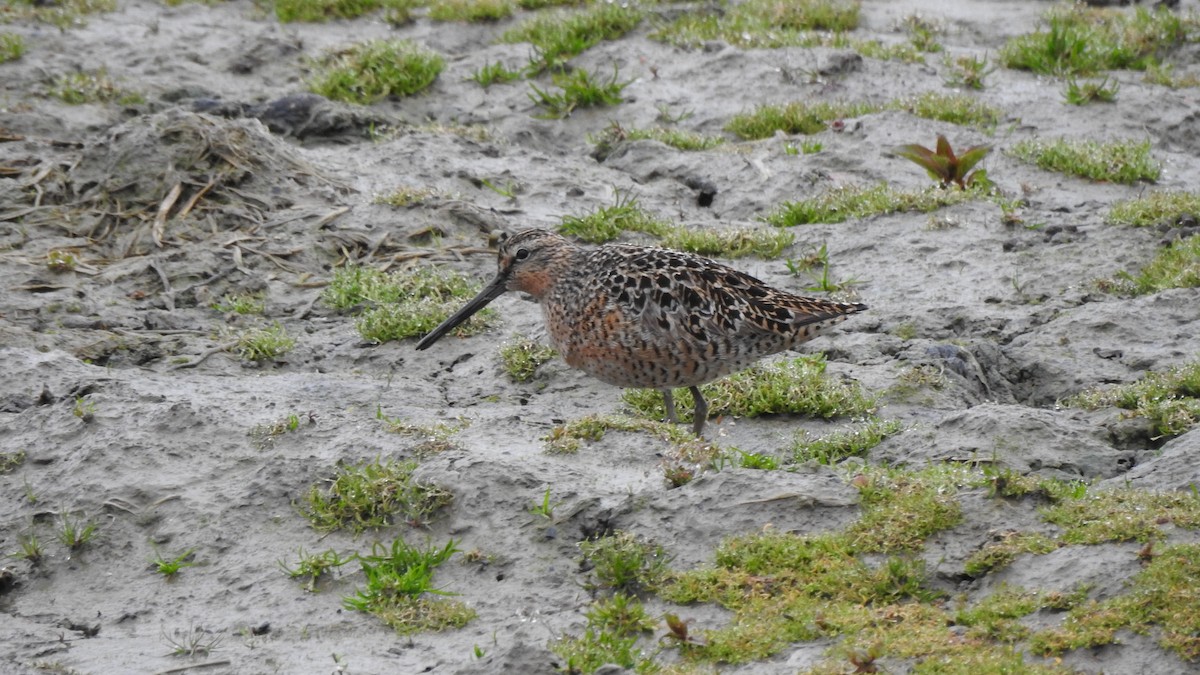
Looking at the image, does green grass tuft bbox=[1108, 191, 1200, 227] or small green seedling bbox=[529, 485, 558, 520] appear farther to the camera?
green grass tuft bbox=[1108, 191, 1200, 227]

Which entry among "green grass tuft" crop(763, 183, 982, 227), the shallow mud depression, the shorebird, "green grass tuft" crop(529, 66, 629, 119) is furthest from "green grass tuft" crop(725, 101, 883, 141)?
the shorebird

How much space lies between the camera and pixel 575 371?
8461 millimetres

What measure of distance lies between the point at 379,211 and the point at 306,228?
21.0 inches

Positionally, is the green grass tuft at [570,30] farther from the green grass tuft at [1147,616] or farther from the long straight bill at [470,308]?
the green grass tuft at [1147,616]

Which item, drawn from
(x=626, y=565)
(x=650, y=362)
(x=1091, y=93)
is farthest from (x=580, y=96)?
(x=626, y=565)

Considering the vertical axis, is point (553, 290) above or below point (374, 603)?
above

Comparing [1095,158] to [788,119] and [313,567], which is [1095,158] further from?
[313,567]

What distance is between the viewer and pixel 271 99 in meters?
12.2

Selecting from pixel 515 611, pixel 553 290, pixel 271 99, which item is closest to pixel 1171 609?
pixel 515 611

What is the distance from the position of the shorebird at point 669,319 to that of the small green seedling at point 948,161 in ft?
9.38

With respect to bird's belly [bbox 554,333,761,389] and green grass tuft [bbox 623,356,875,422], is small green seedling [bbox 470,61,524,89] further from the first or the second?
bird's belly [bbox 554,333,761,389]

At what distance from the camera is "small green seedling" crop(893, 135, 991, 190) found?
1027 centimetres

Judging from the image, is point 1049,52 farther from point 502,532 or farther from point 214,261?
point 502,532

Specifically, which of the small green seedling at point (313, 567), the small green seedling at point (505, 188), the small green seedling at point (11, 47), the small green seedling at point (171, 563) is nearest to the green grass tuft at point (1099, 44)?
the small green seedling at point (505, 188)
